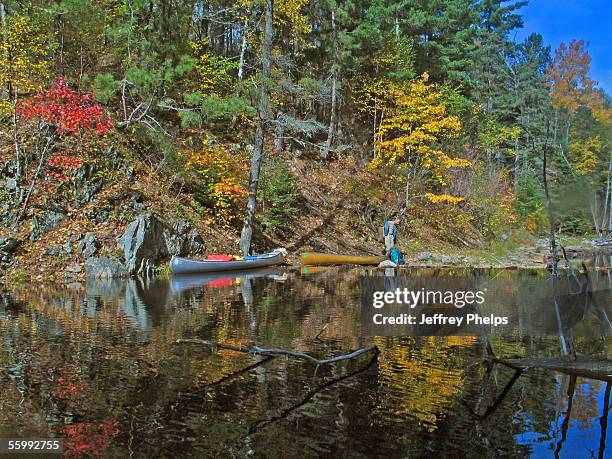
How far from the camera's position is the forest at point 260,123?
754 inches

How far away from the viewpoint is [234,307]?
38.7ft

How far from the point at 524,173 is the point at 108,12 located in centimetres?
2835

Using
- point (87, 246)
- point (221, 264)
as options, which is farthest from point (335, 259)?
point (87, 246)

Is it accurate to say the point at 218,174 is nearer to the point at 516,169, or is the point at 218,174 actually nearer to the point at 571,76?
the point at 516,169

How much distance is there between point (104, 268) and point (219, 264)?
3965mm

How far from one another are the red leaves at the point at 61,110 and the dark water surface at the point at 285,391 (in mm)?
Result: 10644

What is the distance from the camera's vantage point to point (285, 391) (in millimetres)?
5941

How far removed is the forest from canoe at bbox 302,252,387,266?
2603 mm

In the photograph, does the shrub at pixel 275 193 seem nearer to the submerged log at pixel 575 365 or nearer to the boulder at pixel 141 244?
the boulder at pixel 141 244

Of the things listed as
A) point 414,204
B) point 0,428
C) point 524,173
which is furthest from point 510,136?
point 0,428

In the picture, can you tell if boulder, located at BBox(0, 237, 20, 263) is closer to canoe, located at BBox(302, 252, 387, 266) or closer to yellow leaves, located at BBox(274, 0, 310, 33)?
canoe, located at BBox(302, 252, 387, 266)

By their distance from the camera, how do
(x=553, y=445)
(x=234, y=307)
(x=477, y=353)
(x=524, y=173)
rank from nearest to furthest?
(x=553, y=445)
(x=477, y=353)
(x=234, y=307)
(x=524, y=173)

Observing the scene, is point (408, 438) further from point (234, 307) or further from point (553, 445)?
point (234, 307)

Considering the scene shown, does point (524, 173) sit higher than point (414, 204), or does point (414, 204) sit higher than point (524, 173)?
point (524, 173)
